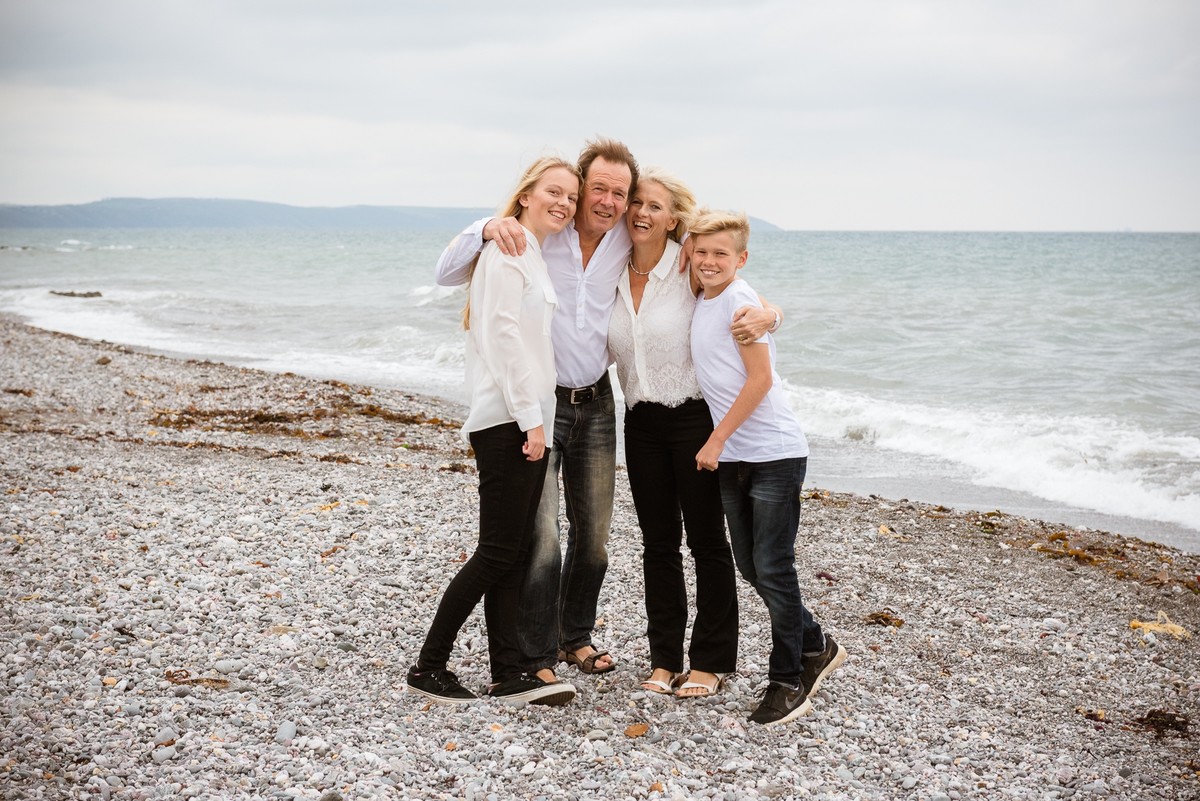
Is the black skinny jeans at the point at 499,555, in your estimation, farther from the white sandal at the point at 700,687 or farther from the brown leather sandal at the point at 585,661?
the white sandal at the point at 700,687

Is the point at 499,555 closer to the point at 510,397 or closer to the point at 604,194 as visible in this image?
the point at 510,397

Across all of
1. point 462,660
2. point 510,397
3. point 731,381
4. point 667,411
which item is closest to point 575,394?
point 667,411

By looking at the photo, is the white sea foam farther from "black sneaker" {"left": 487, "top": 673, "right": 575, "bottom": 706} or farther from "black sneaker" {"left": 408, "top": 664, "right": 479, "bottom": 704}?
"black sneaker" {"left": 408, "top": 664, "right": 479, "bottom": 704}

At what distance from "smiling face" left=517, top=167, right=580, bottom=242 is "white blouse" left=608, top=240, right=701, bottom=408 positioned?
0.46 meters

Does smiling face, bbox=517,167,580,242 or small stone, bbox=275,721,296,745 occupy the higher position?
smiling face, bbox=517,167,580,242

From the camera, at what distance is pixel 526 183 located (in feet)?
14.0

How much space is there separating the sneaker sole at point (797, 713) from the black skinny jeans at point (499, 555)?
1.25m

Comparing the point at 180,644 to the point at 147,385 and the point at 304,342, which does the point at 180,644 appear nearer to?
the point at 147,385

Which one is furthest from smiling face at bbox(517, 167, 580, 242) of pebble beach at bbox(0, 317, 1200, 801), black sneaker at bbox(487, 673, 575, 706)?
pebble beach at bbox(0, 317, 1200, 801)

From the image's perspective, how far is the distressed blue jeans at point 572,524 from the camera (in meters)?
4.55

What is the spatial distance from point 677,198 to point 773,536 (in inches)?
64.0

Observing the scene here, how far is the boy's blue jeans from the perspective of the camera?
14.4 ft

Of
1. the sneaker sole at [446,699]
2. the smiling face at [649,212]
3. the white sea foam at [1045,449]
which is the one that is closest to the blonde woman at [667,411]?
the smiling face at [649,212]

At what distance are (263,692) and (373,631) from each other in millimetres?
865
